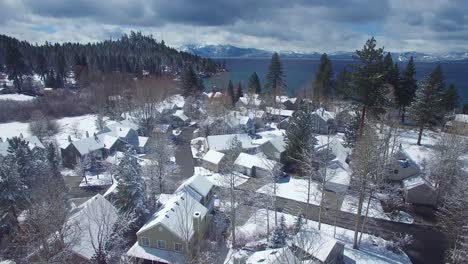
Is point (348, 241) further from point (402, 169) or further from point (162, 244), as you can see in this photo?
point (402, 169)

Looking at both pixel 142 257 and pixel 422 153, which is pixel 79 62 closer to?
Result: pixel 142 257

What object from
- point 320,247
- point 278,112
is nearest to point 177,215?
point 320,247

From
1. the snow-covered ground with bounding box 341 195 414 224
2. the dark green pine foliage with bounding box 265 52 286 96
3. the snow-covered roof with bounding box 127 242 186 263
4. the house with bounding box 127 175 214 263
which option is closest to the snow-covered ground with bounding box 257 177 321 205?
the snow-covered ground with bounding box 341 195 414 224

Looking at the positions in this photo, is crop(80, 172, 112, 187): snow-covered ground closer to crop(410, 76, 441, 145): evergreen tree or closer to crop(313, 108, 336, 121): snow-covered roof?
crop(313, 108, 336, 121): snow-covered roof

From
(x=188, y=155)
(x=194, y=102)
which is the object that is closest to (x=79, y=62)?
(x=194, y=102)

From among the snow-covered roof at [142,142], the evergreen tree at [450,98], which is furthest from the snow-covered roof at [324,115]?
the snow-covered roof at [142,142]

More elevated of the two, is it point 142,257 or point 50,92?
point 50,92
